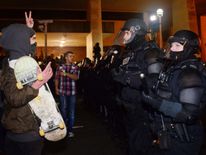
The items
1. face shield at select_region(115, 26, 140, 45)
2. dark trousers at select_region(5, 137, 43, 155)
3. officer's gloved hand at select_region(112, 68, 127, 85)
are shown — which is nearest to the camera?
dark trousers at select_region(5, 137, 43, 155)

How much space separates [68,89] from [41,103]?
4.64 metres

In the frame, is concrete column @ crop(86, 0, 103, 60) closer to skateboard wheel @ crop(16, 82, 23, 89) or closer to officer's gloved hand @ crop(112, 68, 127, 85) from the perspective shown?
officer's gloved hand @ crop(112, 68, 127, 85)

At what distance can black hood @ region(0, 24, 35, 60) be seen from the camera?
3.09 metres

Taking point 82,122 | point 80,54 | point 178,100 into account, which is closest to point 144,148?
point 178,100

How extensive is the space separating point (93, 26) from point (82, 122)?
1210 cm

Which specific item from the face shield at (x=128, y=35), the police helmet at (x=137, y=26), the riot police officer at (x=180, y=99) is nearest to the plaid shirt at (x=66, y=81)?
the face shield at (x=128, y=35)

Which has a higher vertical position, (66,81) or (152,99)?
(66,81)

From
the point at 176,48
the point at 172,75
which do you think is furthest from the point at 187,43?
the point at 172,75

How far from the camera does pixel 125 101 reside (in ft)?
15.8

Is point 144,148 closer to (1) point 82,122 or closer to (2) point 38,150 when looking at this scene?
(2) point 38,150

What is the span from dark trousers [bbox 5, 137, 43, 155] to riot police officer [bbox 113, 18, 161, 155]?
5.95 feet

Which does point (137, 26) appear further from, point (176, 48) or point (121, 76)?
point (176, 48)

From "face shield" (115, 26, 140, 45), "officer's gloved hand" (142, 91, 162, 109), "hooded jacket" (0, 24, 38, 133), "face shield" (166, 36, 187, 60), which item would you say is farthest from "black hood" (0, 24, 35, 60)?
"face shield" (115, 26, 140, 45)

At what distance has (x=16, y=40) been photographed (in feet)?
10.1
